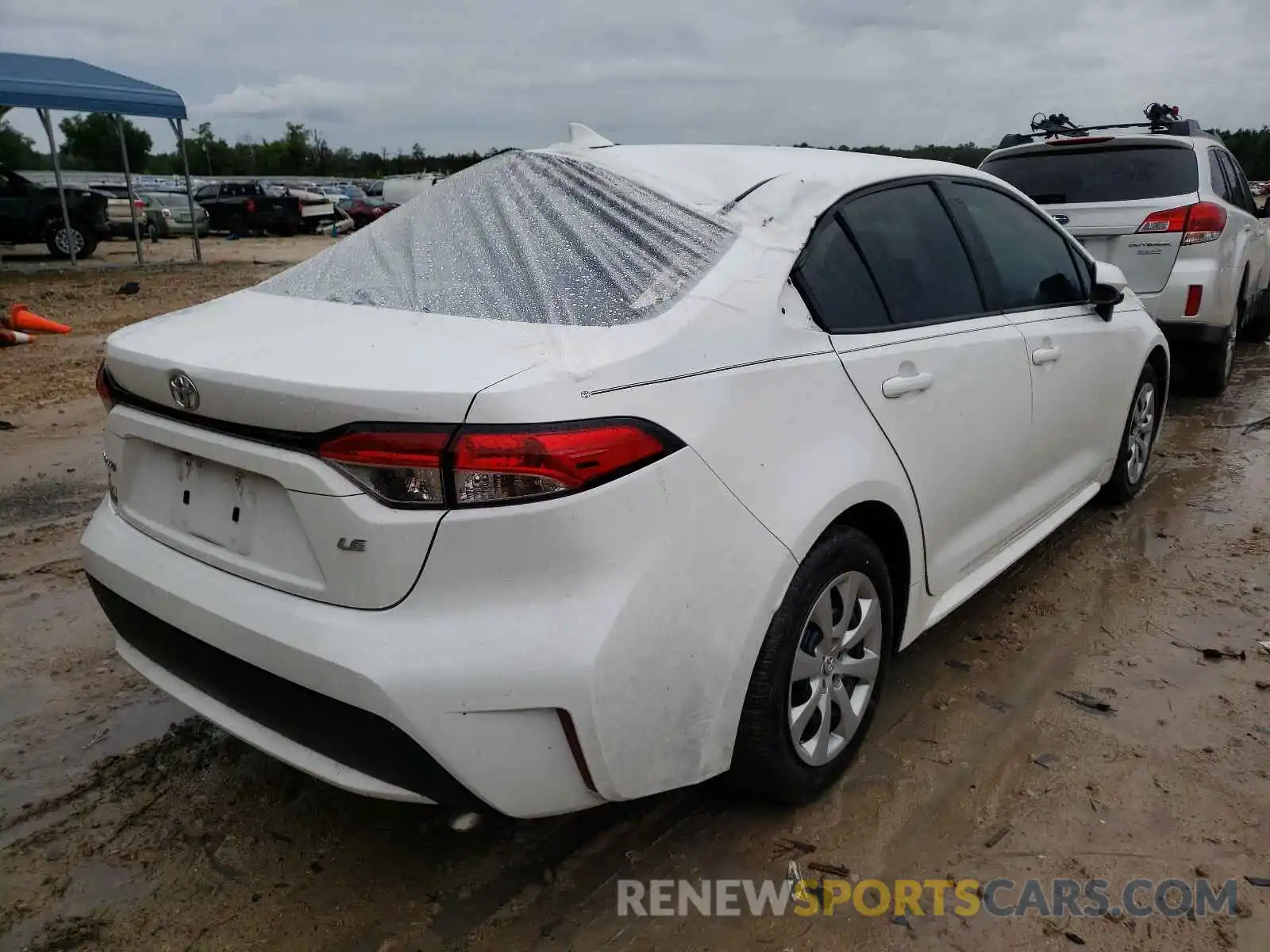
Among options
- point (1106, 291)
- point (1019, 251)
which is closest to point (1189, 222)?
point (1106, 291)

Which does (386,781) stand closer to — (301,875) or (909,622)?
(301,875)

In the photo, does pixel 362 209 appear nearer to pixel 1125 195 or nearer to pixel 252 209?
pixel 252 209

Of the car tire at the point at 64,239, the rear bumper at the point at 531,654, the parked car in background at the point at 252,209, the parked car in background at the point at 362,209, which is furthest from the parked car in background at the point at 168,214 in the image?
the rear bumper at the point at 531,654

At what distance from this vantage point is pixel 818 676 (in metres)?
2.39

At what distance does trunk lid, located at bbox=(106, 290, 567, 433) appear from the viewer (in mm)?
1792

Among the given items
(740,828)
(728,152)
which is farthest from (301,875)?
(728,152)

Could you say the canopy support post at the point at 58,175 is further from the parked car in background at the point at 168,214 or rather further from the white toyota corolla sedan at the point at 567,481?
the white toyota corolla sedan at the point at 567,481

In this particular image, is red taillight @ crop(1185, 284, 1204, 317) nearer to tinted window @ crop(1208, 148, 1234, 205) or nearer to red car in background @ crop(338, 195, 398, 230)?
tinted window @ crop(1208, 148, 1234, 205)

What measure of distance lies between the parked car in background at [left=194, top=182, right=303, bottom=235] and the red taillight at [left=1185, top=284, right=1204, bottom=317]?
88.1 ft

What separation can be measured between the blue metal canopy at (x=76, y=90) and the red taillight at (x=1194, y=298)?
614 inches

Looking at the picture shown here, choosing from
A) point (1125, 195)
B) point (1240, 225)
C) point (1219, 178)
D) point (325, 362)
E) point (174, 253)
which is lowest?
point (174, 253)

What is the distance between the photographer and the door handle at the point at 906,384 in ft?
8.21

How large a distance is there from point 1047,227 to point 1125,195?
2916 millimetres

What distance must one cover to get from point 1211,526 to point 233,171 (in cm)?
7272
